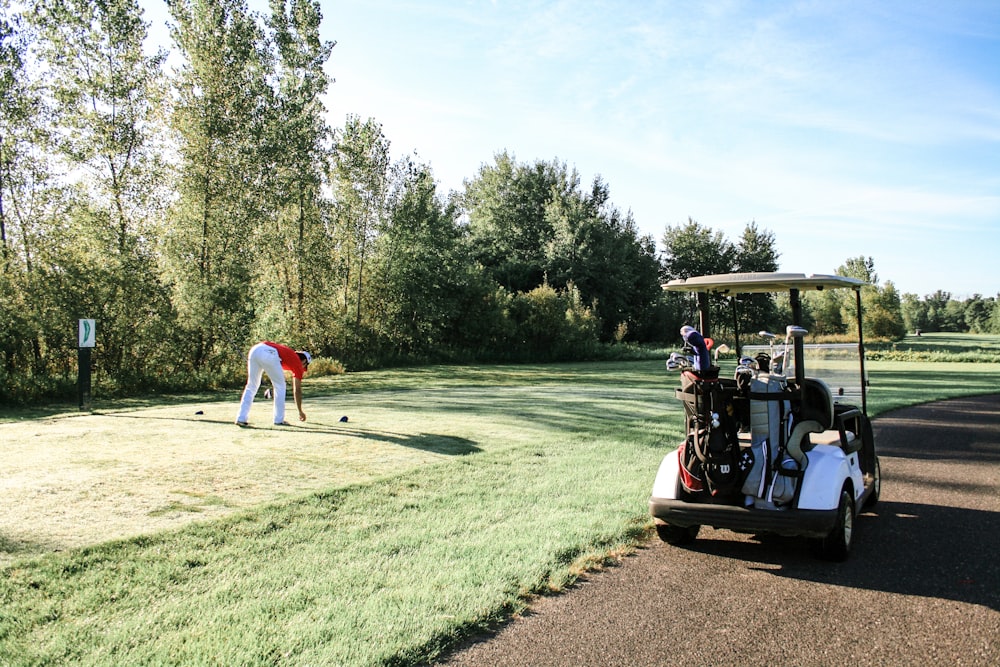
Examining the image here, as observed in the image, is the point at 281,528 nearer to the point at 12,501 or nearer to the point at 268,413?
the point at 12,501

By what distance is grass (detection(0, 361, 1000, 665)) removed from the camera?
12.2 ft

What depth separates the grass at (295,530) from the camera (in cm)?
371

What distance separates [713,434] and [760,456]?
18.8 inches

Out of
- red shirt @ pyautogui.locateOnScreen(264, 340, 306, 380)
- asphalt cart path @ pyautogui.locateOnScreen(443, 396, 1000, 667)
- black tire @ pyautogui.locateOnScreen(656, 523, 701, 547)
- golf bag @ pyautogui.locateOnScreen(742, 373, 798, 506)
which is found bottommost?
asphalt cart path @ pyautogui.locateOnScreen(443, 396, 1000, 667)

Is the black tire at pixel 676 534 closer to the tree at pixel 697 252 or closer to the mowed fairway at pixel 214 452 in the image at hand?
the mowed fairway at pixel 214 452

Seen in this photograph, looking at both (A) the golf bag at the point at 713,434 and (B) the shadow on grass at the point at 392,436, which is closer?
(A) the golf bag at the point at 713,434

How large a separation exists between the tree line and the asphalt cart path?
284cm

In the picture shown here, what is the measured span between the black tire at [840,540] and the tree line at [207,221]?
2738 mm

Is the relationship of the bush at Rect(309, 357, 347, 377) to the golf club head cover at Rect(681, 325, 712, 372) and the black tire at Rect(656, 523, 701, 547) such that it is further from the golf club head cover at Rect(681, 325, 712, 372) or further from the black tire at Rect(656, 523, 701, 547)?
the golf club head cover at Rect(681, 325, 712, 372)

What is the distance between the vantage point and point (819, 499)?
4.90 meters

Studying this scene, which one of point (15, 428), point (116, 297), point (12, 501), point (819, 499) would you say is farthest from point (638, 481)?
point (116, 297)

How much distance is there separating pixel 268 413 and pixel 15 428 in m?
3.71

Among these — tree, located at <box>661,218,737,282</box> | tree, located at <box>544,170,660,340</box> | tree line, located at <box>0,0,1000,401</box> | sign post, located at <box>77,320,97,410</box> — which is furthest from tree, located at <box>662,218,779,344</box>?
sign post, located at <box>77,320,97,410</box>

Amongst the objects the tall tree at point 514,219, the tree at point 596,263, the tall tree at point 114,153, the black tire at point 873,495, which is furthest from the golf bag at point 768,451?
the tall tree at point 514,219
